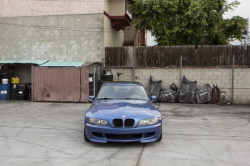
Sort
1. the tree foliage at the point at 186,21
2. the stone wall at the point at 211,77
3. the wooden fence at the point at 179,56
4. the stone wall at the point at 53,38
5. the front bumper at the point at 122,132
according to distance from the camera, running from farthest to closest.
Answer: the tree foliage at the point at 186,21 < the stone wall at the point at 53,38 < the wooden fence at the point at 179,56 < the stone wall at the point at 211,77 < the front bumper at the point at 122,132

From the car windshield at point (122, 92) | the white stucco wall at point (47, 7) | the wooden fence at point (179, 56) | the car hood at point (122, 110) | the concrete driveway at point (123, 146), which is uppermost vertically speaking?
the white stucco wall at point (47, 7)

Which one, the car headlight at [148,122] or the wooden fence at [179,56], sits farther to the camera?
the wooden fence at [179,56]

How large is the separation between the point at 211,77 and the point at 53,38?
10.1 m

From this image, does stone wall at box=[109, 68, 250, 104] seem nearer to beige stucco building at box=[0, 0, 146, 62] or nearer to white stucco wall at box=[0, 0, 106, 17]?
beige stucco building at box=[0, 0, 146, 62]

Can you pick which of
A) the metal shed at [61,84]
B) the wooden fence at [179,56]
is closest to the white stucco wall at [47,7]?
the wooden fence at [179,56]

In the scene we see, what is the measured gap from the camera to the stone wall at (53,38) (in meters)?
16.0

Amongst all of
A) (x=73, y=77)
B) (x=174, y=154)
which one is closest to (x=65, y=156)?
(x=174, y=154)

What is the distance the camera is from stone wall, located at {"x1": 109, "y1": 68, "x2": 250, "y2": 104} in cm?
1416

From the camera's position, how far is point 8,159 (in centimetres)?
482

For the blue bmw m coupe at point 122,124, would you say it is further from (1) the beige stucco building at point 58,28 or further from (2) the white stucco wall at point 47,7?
(2) the white stucco wall at point 47,7

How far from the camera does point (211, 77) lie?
47.4 feet

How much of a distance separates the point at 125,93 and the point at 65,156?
107 inches

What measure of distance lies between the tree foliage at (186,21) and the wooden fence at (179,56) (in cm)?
302

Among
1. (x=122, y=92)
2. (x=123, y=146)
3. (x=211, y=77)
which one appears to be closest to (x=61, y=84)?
(x=122, y=92)
